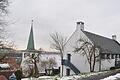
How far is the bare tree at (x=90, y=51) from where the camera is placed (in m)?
42.8

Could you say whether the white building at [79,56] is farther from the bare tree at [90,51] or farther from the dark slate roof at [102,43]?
the bare tree at [90,51]

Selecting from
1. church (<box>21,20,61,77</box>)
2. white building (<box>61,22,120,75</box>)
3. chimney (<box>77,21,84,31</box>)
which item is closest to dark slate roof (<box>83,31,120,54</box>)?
white building (<box>61,22,120,75</box>)

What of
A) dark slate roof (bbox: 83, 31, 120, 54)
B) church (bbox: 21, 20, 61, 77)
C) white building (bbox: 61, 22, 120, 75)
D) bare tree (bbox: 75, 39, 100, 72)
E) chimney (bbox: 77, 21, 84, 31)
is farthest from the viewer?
church (bbox: 21, 20, 61, 77)

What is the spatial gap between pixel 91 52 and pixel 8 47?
86.7 feet

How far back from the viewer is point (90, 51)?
143ft

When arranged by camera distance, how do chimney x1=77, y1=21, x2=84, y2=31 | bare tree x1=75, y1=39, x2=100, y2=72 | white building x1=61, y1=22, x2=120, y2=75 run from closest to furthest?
bare tree x1=75, y1=39, x2=100, y2=72 < white building x1=61, y1=22, x2=120, y2=75 < chimney x1=77, y1=21, x2=84, y2=31

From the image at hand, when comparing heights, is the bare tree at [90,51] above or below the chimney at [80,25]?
below

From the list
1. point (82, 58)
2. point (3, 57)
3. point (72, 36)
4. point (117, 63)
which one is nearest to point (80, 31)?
point (72, 36)

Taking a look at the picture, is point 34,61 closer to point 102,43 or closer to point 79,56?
point 79,56

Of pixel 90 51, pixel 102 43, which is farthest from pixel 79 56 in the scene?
pixel 90 51

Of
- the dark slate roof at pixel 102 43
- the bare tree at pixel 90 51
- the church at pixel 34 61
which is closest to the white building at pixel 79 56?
the dark slate roof at pixel 102 43

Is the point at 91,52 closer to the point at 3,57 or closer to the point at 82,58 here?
the point at 82,58

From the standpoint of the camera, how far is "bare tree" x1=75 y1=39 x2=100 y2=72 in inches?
1687

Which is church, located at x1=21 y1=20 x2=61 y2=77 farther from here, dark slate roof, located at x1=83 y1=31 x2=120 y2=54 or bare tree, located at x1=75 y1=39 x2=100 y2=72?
dark slate roof, located at x1=83 y1=31 x2=120 y2=54
